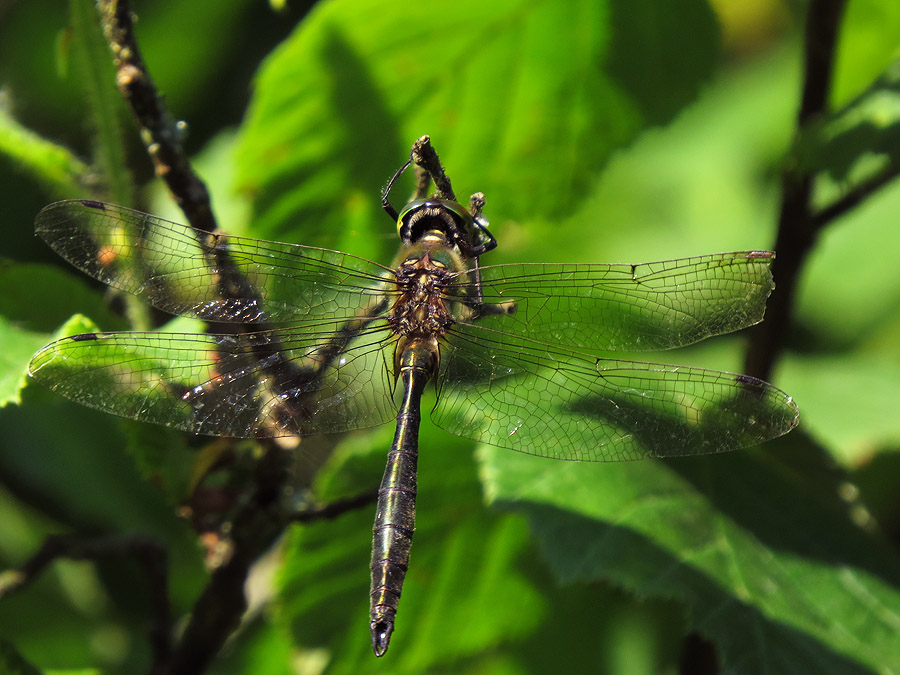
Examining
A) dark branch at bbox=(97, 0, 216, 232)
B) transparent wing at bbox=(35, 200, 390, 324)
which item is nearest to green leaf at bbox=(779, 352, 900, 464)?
transparent wing at bbox=(35, 200, 390, 324)

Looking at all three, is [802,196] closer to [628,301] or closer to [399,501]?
[628,301]

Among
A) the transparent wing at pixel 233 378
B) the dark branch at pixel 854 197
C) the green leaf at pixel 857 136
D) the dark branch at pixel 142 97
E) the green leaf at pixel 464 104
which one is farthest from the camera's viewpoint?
the green leaf at pixel 464 104

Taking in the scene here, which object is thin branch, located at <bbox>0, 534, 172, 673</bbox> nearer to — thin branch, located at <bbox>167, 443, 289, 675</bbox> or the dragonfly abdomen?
thin branch, located at <bbox>167, 443, 289, 675</bbox>

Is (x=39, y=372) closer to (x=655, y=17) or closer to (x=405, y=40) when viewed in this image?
(x=405, y=40)

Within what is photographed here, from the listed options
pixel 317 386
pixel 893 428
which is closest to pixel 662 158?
pixel 893 428

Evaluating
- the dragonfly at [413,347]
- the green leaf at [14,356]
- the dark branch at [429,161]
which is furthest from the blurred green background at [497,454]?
the dark branch at [429,161]

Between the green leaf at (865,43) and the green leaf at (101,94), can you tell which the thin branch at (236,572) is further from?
the green leaf at (865,43)

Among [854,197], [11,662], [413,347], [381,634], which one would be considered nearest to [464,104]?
[413,347]

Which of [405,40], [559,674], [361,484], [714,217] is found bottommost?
[559,674]
